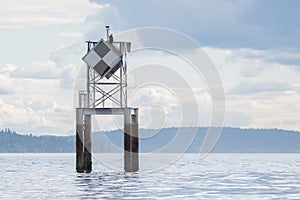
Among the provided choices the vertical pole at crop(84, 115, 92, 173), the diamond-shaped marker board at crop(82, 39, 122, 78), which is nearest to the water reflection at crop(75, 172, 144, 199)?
the vertical pole at crop(84, 115, 92, 173)

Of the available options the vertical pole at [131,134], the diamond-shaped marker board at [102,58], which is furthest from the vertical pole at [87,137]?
the diamond-shaped marker board at [102,58]

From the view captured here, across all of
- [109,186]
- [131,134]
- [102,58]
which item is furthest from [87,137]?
[109,186]

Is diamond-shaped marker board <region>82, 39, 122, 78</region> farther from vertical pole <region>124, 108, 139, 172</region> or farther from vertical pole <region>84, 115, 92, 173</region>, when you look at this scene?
vertical pole <region>124, 108, 139, 172</region>

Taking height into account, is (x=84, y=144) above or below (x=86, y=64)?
below

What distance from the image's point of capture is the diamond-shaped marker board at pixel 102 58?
218 ft

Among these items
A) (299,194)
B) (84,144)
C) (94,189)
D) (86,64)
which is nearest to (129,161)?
(84,144)

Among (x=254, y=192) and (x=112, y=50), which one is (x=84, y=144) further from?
(x=254, y=192)

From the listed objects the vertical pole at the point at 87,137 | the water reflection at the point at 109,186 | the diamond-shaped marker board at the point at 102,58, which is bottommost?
the water reflection at the point at 109,186

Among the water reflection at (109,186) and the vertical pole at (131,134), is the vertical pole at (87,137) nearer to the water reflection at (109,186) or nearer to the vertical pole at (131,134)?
the water reflection at (109,186)

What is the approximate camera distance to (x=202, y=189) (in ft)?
175

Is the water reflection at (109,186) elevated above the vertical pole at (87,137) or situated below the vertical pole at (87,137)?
below

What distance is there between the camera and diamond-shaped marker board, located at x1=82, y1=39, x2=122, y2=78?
66.5m

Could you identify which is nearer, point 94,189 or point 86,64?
point 94,189

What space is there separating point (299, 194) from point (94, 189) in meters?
12.5
